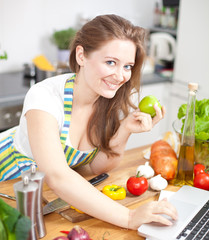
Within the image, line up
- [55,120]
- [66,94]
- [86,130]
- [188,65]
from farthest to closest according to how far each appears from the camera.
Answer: [188,65], [86,130], [66,94], [55,120]

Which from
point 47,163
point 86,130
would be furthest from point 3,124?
point 47,163

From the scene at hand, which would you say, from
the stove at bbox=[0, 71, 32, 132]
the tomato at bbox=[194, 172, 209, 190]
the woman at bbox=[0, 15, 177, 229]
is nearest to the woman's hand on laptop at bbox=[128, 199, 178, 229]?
the woman at bbox=[0, 15, 177, 229]

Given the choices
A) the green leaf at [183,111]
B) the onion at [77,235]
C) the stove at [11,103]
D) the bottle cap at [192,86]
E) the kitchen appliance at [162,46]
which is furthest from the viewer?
the kitchen appliance at [162,46]

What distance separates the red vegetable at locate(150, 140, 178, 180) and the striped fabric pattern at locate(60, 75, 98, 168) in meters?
0.26

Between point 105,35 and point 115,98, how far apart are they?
0.35 m

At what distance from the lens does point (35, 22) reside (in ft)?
9.76

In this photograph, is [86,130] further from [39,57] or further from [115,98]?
[39,57]

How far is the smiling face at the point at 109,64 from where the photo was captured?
1.28 meters

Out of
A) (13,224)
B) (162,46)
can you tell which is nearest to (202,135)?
(13,224)

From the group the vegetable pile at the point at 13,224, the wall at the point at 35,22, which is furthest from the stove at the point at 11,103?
the vegetable pile at the point at 13,224

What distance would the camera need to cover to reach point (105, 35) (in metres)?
1.29

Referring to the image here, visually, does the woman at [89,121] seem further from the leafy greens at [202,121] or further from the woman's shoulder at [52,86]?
the leafy greens at [202,121]

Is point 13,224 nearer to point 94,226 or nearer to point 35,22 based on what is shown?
point 94,226

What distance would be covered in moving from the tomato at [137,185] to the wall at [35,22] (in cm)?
198
